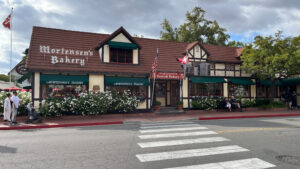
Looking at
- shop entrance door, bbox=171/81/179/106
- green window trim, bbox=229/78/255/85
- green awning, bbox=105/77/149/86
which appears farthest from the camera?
green window trim, bbox=229/78/255/85

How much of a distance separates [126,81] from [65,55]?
4.95 metres

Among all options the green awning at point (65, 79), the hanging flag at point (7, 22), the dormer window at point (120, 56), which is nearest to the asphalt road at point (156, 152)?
the green awning at point (65, 79)

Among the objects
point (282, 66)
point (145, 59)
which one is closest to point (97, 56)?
point (145, 59)

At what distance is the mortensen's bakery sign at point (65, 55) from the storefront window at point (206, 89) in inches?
386

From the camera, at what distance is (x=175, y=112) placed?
15.9m

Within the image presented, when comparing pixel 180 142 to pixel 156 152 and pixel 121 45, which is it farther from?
pixel 121 45

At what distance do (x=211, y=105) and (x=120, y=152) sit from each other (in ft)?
42.5

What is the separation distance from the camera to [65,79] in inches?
527

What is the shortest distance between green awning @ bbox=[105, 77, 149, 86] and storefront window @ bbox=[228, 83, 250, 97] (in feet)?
29.9

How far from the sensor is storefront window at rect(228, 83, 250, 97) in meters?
19.4

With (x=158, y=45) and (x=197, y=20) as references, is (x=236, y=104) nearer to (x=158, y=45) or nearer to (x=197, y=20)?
(x=158, y=45)

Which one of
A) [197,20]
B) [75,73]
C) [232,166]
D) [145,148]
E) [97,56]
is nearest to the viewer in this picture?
[232,166]

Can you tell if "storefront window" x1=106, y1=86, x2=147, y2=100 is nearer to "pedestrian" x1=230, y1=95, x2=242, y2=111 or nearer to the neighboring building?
the neighboring building

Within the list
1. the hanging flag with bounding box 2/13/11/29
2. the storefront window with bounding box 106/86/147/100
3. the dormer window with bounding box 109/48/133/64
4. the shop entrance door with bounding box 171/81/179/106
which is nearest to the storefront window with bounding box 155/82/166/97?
the shop entrance door with bounding box 171/81/179/106
